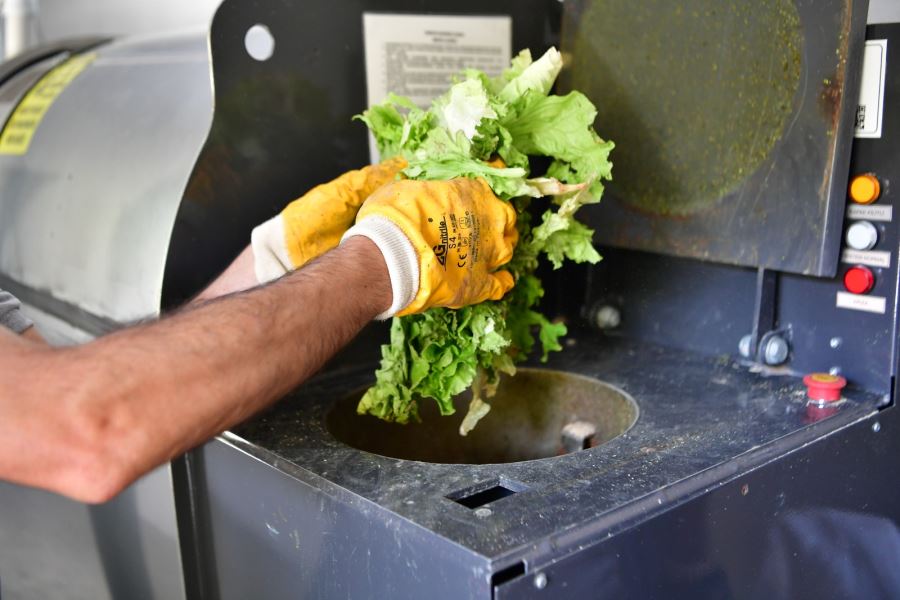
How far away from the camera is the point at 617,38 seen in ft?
5.05

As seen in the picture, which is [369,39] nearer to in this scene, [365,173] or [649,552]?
[365,173]

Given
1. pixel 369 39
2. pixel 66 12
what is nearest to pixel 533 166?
pixel 369 39

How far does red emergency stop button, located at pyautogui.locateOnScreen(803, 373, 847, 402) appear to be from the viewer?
1289 mm

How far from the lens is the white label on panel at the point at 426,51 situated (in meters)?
1.57

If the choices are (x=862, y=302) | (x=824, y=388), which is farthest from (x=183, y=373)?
(x=862, y=302)

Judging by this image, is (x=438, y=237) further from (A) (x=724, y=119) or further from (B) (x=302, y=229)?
(A) (x=724, y=119)

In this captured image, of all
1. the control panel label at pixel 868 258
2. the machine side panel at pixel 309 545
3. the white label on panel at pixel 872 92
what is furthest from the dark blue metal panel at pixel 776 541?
the white label on panel at pixel 872 92

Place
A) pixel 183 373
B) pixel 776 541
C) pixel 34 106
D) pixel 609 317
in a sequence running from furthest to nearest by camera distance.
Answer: pixel 34 106, pixel 609 317, pixel 776 541, pixel 183 373

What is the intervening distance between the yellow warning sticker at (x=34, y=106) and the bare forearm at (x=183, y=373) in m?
1.19

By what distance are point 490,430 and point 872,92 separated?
0.87 metres

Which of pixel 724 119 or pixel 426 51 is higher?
pixel 426 51

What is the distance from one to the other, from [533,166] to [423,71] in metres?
0.29

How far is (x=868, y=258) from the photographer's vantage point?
132 centimetres

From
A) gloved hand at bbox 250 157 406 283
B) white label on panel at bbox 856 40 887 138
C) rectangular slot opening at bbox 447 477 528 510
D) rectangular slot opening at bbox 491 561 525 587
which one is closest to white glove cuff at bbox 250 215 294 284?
gloved hand at bbox 250 157 406 283
